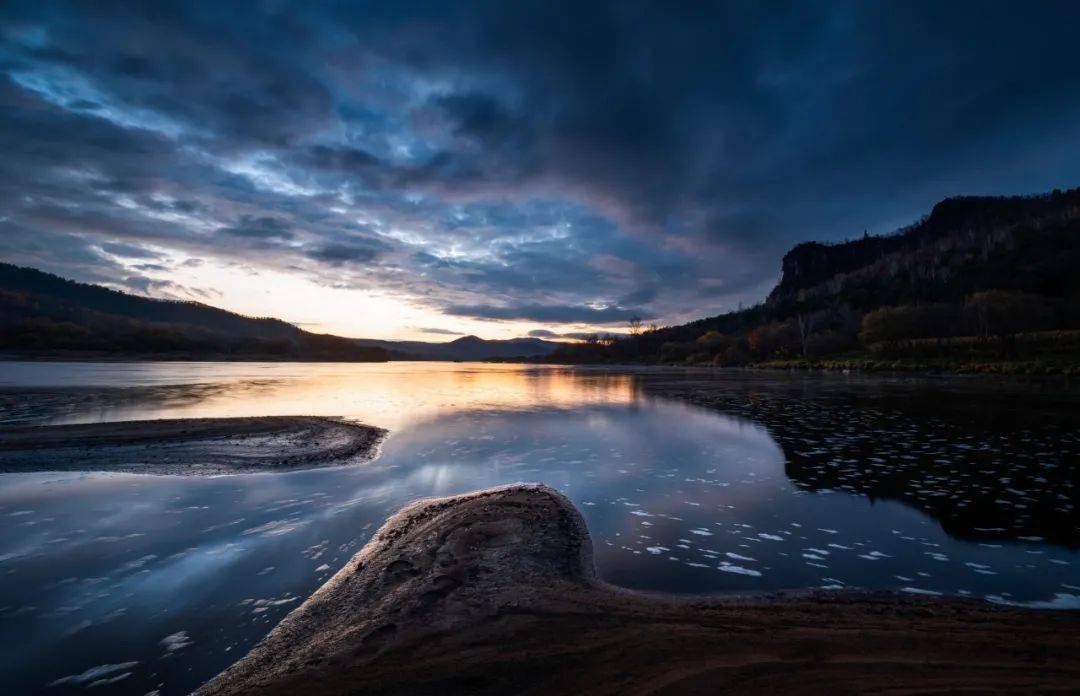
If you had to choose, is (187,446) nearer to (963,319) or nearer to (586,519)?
(586,519)

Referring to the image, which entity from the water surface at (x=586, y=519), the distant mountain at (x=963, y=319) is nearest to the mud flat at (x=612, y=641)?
the water surface at (x=586, y=519)

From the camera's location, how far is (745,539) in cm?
935

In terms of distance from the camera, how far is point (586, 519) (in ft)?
35.2

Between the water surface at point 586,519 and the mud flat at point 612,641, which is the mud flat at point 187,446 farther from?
the mud flat at point 612,641

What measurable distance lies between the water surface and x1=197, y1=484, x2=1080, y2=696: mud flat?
2.64ft

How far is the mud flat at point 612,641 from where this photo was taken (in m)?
4.48

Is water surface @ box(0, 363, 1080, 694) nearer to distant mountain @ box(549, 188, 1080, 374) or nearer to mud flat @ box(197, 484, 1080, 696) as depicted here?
mud flat @ box(197, 484, 1080, 696)

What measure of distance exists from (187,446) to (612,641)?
65.3ft

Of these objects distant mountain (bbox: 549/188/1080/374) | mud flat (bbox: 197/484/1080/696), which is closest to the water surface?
mud flat (bbox: 197/484/1080/696)

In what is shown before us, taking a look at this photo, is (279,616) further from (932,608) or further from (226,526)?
(932,608)

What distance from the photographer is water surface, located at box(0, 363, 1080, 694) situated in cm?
618

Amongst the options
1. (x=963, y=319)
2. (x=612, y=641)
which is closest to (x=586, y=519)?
(x=612, y=641)

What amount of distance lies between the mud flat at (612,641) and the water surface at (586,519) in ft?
2.64

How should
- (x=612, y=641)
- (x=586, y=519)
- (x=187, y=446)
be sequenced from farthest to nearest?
1. (x=187, y=446)
2. (x=586, y=519)
3. (x=612, y=641)
